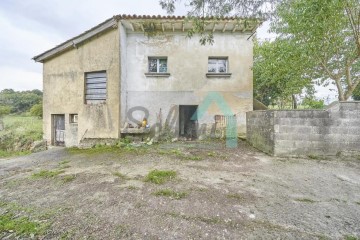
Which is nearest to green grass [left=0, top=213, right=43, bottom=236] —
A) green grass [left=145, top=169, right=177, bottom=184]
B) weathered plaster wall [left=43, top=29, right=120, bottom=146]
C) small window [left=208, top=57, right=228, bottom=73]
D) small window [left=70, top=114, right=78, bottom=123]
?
green grass [left=145, top=169, right=177, bottom=184]

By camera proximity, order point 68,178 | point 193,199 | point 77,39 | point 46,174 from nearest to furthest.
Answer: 1. point 193,199
2. point 68,178
3. point 46,174
4. point 77,39

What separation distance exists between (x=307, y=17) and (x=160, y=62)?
19.0 feet

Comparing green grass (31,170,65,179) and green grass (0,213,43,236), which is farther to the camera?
green grass (31,170,65,179)

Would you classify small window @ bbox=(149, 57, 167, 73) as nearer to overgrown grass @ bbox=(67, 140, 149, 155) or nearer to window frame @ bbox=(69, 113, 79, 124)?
overgrown grass @ bbox=(67, 140, 149, 155)

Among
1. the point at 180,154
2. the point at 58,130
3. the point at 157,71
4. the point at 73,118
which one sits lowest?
the point at 180,154

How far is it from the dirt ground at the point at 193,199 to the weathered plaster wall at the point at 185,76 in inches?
145

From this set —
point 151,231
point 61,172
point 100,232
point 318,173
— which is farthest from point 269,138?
point 61,172

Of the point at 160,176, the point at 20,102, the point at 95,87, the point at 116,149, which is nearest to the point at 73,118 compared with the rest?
the point at 95,87

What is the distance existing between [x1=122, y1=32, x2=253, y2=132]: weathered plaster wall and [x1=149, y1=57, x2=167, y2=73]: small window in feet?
0.82

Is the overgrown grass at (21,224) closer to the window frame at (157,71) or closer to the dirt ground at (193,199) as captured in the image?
the dirt ground at (193,199)

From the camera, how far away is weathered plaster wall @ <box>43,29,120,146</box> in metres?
7.74

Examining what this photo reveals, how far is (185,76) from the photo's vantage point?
865cm

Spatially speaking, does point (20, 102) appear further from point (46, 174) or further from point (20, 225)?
point (20, 225)

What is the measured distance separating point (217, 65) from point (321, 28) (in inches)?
156
